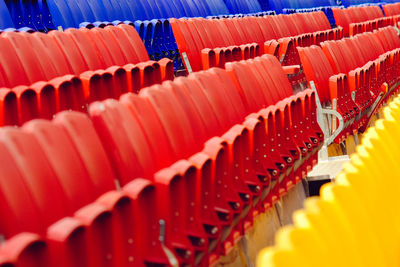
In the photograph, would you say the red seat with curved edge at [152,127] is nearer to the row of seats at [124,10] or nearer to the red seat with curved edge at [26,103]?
the red seat with curved edge at [26,103]

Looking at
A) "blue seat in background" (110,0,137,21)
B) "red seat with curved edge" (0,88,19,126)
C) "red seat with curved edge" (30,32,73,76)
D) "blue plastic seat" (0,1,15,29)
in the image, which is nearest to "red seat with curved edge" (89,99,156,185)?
"red seat with curved edge" (0,88,19,126)

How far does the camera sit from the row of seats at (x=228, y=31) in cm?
81

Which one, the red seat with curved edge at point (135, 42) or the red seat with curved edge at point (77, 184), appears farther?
the red seat with curved edge at point (135, 42)

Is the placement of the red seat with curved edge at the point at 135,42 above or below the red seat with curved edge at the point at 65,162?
above

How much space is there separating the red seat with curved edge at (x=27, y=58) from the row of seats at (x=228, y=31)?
0.30 metres

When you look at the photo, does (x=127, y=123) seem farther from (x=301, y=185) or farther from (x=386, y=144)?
(x=301, y=185)

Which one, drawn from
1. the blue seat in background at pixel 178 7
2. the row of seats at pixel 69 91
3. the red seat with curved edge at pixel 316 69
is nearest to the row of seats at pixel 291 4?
the blue seat in background at pixel 178 7

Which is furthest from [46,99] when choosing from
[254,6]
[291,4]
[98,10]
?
[291,4]

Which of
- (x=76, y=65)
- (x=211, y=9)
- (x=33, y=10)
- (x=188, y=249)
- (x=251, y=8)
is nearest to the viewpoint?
(x=188, y=249)

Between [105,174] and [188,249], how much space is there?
0.07 metres

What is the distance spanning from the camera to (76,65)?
1.92 feet

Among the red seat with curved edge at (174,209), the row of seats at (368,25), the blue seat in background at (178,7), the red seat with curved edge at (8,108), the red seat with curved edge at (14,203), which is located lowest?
the red seat with curved edge at (174,209)

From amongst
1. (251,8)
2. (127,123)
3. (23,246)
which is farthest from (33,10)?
(251,8)

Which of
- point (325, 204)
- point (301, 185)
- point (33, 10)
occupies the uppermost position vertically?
point (33, 10)
